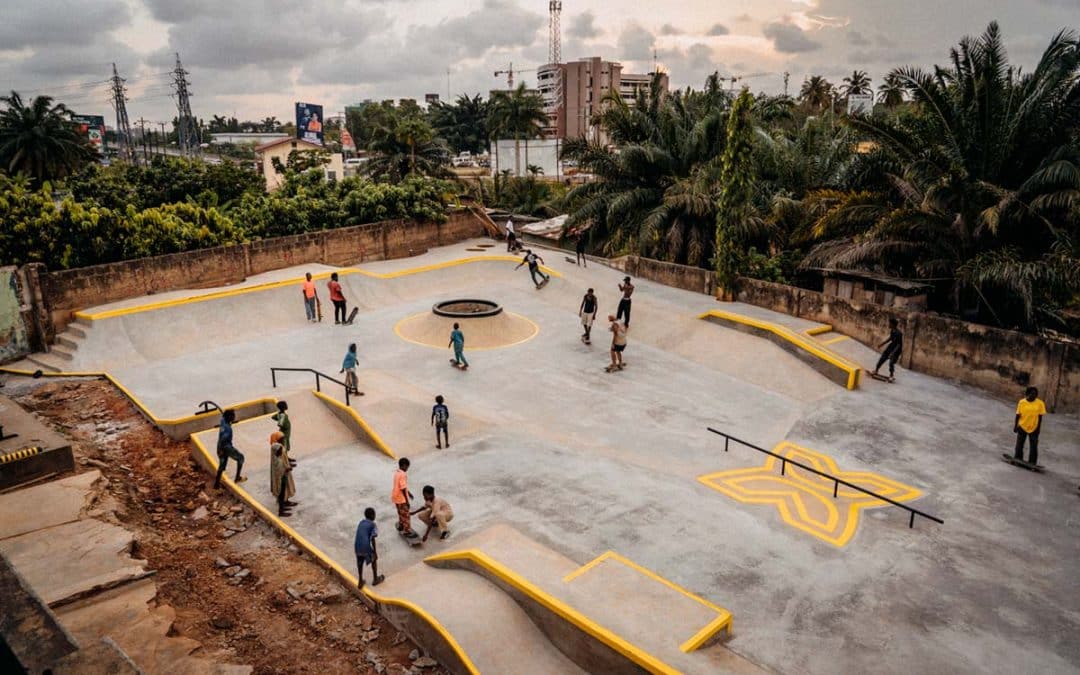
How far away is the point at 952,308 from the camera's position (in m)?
18.7

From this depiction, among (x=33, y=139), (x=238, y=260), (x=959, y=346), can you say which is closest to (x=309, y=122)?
(x=33, y=139)

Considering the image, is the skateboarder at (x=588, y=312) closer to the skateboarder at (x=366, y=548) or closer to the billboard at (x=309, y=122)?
the skateboarder at (x=366, y=548)

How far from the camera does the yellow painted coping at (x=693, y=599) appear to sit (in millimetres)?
7332

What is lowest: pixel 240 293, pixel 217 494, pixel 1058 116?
pixel 217 494

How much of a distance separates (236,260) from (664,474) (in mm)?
17829

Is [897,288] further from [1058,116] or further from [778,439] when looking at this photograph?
[778,439]

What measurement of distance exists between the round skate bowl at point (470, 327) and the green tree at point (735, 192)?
249 inches

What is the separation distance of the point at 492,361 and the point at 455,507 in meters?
7.34

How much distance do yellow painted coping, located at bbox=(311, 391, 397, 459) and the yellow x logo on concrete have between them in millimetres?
5904

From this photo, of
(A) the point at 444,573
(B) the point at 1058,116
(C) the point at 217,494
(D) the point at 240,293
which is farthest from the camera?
(D) the point at 240,293

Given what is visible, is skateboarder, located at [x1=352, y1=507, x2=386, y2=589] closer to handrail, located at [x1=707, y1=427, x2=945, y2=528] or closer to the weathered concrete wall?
handrail, located at [x1=707, y1=427, x2=945, y2=528]

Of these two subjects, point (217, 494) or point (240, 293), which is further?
point (240, 293)

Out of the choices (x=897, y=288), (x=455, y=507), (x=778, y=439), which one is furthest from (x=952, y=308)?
(x=455, y=507)

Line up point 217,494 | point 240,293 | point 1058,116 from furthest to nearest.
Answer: point 240,293, point 1058,116, point 217,494
